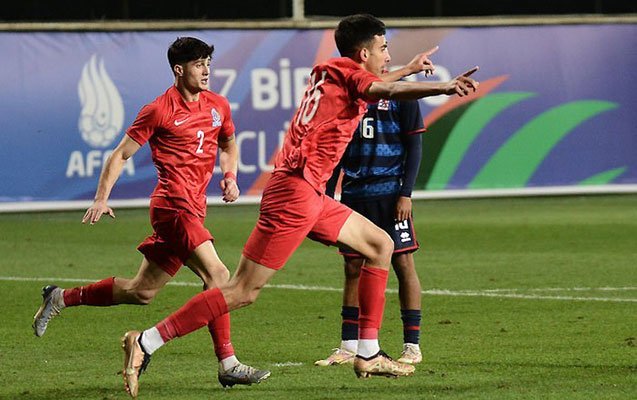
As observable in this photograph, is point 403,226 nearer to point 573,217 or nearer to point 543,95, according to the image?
point 573,217

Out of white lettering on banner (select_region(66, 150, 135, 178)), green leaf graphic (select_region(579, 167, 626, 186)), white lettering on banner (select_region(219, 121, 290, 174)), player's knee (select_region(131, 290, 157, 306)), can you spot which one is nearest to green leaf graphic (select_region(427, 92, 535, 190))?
green leaf graphic (select_region(579, 167, 626, 186))

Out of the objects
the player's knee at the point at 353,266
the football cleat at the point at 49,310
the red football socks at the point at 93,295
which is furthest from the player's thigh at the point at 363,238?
the football cleat at the point at 49,310

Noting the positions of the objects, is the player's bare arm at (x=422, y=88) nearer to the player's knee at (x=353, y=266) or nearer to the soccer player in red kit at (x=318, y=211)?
the soccer player in red kit at (x=318, y=211)

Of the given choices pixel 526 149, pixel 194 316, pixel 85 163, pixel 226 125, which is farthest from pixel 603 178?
pixel 194 316

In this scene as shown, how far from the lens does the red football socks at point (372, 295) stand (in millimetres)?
8492

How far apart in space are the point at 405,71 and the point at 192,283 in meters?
5.50

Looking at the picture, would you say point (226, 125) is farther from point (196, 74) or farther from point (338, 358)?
point (338, 358)

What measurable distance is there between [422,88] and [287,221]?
3.53 ft

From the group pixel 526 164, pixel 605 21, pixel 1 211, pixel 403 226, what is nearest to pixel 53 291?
pixel 403 226

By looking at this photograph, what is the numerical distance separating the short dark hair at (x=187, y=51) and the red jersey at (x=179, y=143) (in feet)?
0.61

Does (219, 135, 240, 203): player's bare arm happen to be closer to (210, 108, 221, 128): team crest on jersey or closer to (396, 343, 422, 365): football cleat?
(210, 108, 221, 128): team crest on jersey

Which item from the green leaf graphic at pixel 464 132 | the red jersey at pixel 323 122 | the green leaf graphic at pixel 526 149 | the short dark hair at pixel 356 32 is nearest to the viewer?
the red jersey at pixel 323 122

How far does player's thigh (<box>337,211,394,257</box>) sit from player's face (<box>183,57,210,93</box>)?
1.21 meters

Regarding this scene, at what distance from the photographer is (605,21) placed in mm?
21938
